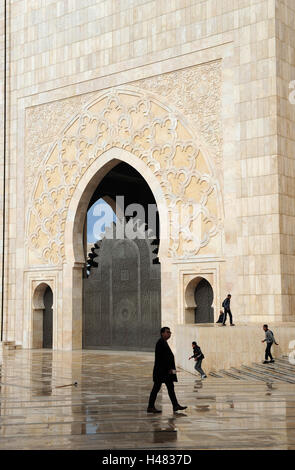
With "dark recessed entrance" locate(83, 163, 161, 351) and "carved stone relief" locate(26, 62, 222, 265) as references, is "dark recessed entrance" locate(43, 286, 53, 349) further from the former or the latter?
"dark recessed entrance" locate(83, 163, 161, 351)

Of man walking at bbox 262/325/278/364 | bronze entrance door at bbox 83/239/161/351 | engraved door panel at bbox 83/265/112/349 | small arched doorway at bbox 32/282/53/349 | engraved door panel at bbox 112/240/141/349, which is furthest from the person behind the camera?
small arched doorway at bbox 32/282/53/349

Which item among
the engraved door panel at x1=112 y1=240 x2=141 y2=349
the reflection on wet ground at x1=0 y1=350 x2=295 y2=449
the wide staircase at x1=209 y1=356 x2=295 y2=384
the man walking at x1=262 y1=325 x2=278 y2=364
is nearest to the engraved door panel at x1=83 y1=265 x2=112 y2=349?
the engraved door panel at x1=112 y1=240 x2=141 y2=349

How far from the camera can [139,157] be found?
16156mm

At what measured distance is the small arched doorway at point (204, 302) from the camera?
14.9 metres

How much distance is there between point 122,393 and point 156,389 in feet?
6.31

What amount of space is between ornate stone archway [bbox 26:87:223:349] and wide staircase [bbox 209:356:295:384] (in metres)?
4.14

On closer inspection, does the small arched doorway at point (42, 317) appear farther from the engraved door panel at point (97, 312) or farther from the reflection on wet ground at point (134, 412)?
the reflection on wet ground at point (134, 412)

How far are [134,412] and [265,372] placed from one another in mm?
4052

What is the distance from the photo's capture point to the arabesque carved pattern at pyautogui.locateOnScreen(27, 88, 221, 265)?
14.9 m

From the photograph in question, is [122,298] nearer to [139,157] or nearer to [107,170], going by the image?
[107,170]

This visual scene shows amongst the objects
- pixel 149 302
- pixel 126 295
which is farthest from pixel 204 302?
pixel 126 295

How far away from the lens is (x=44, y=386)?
9359 millimetres
